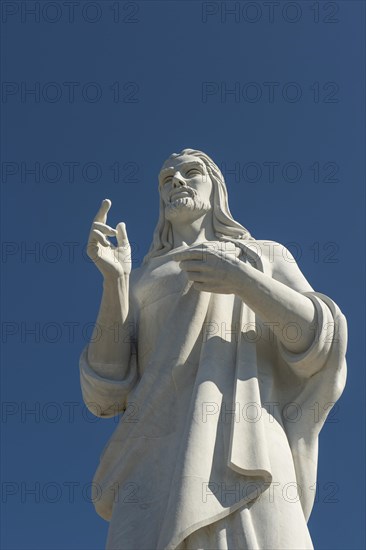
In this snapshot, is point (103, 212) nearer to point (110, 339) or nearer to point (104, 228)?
point (104, 228)

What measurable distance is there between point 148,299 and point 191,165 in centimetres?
173

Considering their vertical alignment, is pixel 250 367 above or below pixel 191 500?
above

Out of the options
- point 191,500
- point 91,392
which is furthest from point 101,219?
point 191,500

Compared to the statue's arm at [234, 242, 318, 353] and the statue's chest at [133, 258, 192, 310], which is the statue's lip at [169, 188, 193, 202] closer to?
the statue's chest at [133, 258, 192, 310]

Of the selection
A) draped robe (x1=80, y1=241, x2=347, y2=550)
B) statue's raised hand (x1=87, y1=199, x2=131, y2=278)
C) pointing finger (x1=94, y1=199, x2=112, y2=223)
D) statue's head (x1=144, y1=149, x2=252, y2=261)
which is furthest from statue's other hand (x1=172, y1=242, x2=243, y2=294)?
statue's head (x1=144, y1=149, x2=252, y2=261)

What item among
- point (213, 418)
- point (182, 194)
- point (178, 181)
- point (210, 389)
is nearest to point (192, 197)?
point (182, 194)

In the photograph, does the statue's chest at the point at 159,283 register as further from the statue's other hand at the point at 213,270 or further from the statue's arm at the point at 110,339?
the statue's other hand at the point at 213,270

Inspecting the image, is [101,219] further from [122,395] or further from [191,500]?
[191,500]

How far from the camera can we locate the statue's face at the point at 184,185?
34.7 feet

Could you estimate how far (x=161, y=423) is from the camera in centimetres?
902

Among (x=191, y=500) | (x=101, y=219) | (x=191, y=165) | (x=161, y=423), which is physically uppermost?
(x=191, y=165)

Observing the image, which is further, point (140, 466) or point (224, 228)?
point (224, 228)

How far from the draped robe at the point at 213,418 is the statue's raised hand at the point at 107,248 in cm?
53

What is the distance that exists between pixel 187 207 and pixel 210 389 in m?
2.48
